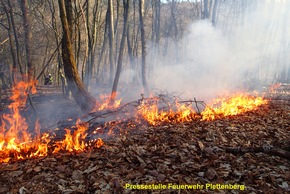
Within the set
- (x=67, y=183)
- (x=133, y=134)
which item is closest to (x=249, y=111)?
(x=133, y=134)

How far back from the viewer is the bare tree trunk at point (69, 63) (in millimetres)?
7719

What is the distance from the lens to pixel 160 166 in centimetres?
420

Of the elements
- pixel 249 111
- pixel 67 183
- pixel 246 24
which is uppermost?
pixel 246 24

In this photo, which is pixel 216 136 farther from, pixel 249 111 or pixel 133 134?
pixel 249 111

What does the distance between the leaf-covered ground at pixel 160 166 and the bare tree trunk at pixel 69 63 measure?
324 centimetres

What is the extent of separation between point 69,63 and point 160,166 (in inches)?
224

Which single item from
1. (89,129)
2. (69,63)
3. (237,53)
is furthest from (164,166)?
(237,53)

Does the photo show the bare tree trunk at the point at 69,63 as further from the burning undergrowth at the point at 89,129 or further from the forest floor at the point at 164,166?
the forest floor at the point at 164,166

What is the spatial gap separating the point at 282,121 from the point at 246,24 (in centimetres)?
2923

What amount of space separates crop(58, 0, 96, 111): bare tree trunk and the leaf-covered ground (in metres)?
3.24

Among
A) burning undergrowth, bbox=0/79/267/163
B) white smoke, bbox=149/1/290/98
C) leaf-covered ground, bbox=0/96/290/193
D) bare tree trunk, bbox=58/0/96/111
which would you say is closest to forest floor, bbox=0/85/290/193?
leaf-covered ground, bbox=0/96/290/193

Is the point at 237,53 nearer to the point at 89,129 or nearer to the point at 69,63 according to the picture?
the point at 69,63

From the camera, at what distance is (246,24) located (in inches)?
1231

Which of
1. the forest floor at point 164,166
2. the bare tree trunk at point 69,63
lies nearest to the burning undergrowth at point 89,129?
the forest floor at point 164,166
